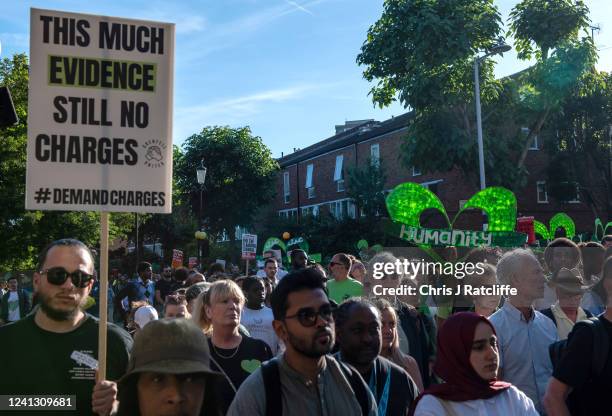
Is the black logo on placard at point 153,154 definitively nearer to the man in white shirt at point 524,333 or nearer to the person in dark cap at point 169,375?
the person in dark cap at point 169,375

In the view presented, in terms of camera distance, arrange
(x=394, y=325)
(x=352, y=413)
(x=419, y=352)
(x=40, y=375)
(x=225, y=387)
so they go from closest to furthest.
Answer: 1. (x=352, y=413)
2. (x=40, y=375)
3. (x=225, y=387)
4. (x=394, y=325)
5. (x=419, y=352)

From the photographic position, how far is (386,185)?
143ft

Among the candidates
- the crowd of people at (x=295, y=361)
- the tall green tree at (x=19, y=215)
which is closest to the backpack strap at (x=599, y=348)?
the crowd of people at (x=295, y=361)

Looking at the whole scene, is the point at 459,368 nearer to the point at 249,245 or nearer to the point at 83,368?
the point at 83,368

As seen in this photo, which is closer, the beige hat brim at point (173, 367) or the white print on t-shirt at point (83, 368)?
the beige hat brim at point (173, 367)

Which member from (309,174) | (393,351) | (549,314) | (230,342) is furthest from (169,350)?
(309,174)

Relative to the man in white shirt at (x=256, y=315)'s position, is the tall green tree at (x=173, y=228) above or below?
above

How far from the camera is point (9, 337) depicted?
3410mm

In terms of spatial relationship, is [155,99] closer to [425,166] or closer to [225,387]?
[225,387]

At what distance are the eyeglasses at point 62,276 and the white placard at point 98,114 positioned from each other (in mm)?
334

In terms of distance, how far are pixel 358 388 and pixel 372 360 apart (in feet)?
2.70

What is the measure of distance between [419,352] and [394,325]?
1405mm

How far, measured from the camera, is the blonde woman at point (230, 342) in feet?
16.0

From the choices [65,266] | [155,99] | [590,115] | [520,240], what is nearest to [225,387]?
[65,266]
